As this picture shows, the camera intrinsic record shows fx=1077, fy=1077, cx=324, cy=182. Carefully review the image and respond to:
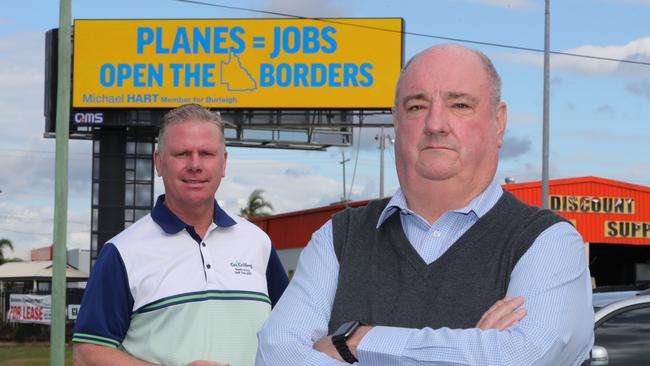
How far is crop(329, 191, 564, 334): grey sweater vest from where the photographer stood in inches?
109

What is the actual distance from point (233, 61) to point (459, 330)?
138ft

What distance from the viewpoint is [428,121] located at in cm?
288

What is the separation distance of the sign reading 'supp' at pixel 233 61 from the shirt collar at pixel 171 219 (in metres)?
38.7

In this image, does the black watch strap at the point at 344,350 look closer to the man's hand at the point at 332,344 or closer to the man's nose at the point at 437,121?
the man's hand at the point at 332,344

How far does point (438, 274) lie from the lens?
110 inches

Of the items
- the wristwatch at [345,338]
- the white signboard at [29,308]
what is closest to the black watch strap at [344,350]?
the wristwatch at [345,338]

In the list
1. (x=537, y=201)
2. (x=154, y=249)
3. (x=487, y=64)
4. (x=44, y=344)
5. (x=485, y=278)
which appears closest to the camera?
(x=485, y=278)

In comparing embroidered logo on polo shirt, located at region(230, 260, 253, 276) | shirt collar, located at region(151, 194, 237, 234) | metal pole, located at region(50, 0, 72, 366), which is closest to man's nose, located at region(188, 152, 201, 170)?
shirt collar, located at region(151, 194, 237, 234)

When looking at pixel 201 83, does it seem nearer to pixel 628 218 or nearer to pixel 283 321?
pixel 628 218

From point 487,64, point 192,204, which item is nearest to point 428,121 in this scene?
point 487,64

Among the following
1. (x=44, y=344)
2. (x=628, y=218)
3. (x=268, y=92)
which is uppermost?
(x=268, y=92)

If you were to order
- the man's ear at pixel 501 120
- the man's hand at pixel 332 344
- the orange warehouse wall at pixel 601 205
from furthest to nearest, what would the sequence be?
1. the orange warehouse wall at pixel 601 205
2. the man's ear at pixel 501 120
3. the man's hand at pixel 332 344

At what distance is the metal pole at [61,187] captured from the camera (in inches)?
558

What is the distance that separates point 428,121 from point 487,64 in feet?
0.86
